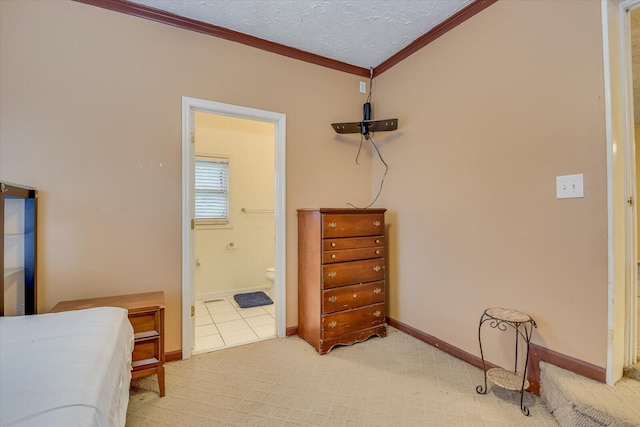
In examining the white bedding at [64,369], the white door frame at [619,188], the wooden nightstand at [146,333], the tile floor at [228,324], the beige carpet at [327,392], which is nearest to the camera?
the white bedding at [64,369]

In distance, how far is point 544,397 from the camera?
1626mm

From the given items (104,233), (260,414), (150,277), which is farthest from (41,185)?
(260,414)

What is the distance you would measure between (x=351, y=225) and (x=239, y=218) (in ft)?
7.16

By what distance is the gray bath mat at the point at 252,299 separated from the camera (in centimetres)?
356

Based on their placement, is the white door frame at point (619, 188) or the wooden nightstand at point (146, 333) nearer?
the white door frame at point (619, 188)

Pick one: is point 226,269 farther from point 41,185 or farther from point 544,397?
point 544,397

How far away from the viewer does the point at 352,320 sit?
2.38 meters

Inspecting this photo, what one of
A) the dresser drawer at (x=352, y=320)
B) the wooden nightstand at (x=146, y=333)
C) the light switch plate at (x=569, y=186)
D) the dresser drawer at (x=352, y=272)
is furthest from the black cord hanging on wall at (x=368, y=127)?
the wooden nightstand at (x=146, y=333)

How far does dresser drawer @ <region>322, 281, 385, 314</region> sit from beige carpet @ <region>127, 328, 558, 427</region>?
35cm

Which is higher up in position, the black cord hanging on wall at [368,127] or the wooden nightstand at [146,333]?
the black cord hanging on wall at [368,127]

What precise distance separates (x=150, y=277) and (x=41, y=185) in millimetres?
886

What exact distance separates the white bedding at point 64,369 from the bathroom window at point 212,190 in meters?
2.57

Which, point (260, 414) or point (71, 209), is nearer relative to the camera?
point (260, 414)

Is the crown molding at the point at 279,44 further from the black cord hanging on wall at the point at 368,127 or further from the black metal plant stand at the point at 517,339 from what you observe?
the black metal plant stand at the point at 517,339
